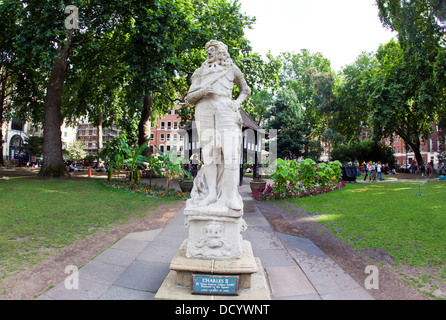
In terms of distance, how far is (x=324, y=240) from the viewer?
5.29 meters

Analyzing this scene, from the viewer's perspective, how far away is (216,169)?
142 inches

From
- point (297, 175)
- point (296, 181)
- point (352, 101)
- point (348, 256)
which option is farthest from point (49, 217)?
point (352, 101)

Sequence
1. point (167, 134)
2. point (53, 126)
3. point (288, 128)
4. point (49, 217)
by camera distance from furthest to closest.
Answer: point (167, 134) → point (288, 128) → point (53, 126) → point (49, 217)

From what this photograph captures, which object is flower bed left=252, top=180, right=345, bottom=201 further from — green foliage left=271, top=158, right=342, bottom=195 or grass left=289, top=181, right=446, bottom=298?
grass left=289, top=181, right=446, bottom=298

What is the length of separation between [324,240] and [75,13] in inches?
533

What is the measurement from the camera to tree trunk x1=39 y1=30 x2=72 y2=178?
557 inches

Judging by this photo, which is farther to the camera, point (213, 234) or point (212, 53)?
point (212, 53)

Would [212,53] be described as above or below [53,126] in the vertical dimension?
below

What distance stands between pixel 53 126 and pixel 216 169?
14.1 m

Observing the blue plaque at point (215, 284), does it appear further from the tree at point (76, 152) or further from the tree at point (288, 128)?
the tree at point (76, 152)

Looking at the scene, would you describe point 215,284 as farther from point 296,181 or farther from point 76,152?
point 76,152

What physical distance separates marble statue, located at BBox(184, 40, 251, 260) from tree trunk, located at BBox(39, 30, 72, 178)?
13.7 m

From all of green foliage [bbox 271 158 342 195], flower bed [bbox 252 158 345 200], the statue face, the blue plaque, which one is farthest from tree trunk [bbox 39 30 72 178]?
the blue plaque
